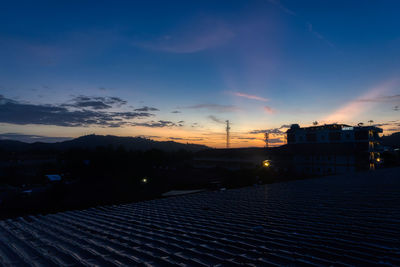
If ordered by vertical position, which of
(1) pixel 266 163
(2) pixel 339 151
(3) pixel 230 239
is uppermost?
(2) pixel 339 151

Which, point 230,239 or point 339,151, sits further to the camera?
point 339,151

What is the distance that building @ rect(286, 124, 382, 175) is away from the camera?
4309cm

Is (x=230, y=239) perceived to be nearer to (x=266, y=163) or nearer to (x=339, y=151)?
(x=266, y=163)

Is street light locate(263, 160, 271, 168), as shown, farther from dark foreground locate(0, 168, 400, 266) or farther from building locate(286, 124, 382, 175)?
dark foreground locate(0, 168, 400, 266)

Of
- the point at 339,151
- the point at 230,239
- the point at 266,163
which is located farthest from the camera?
the point at 266,163

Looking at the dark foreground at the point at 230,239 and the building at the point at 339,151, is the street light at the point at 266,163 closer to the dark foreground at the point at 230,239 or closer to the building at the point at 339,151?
the building at the point at 339,151

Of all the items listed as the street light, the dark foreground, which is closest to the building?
the street light

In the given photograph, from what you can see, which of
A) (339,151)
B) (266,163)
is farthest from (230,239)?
(339,151)

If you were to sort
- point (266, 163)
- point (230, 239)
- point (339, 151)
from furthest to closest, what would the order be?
point (266, 163) → point (339, 151) → point (230, 239)

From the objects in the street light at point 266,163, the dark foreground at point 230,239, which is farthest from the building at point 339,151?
the dark foreground at point 230,239

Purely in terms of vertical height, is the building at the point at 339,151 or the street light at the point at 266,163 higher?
the building at the point at 339,151

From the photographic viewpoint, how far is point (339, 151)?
43.8 metres

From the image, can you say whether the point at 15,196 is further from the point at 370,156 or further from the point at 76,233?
the point at 370,156

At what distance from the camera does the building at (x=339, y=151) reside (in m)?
43.1
